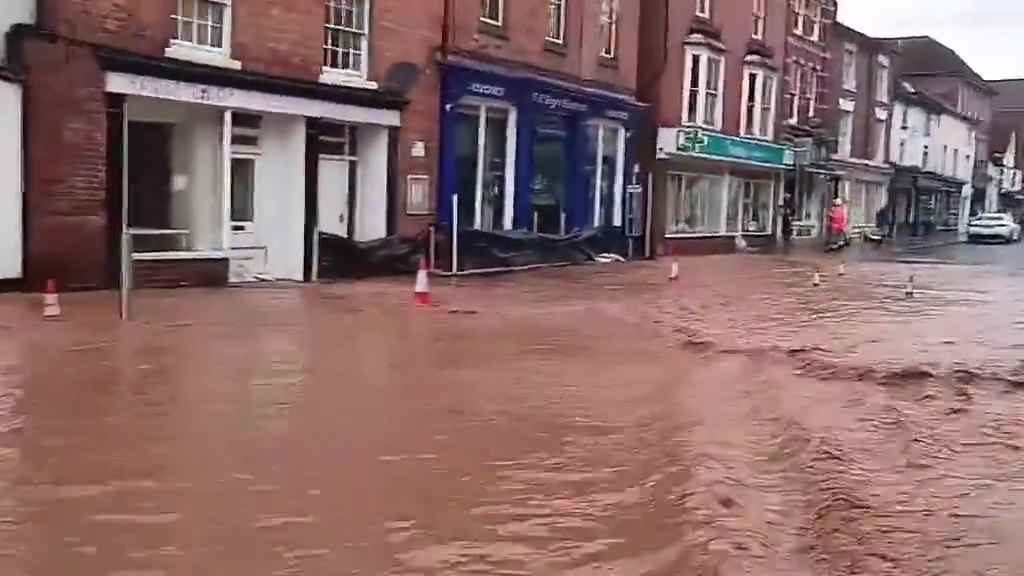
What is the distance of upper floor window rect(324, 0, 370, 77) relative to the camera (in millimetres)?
21656

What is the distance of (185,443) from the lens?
8359 millimetres

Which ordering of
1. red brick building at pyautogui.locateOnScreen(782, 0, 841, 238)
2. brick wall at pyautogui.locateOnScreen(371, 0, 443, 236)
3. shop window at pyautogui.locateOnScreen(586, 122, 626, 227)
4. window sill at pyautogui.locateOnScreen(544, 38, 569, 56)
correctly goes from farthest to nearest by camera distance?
red brick building at pyautogui.locateOnScreen(782, 0, 841, 238) → shop window at pyautogui.locateOnScreen(586, 122, 626, 227) → window sill at pyautogui.locateOnScreen(544, 38, 569, 56) → brick wall at pyautogui.locateOnScreen(371, 0, 443, 236)

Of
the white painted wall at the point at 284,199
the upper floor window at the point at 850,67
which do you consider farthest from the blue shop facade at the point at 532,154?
the upper floor window at the point at 850,67

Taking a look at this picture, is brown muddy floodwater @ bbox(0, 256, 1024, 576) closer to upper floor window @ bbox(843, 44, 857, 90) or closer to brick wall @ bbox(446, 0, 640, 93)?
brick wall @ bbox(446, 0, 640, 93)

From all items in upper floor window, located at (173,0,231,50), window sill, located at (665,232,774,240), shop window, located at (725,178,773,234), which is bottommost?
window sill, located at (665,232,774,240)

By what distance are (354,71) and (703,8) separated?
60.4 ft

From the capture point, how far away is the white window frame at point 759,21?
41719 millimetres

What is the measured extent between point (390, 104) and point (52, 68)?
24.4 ft

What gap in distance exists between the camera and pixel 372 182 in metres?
23.2

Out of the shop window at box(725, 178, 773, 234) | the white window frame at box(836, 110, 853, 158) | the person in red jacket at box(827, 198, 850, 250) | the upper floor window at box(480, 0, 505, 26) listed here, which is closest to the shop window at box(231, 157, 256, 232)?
the upper floor window at box(480, 0, 505, 26)

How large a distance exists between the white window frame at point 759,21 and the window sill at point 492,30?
55.6ft

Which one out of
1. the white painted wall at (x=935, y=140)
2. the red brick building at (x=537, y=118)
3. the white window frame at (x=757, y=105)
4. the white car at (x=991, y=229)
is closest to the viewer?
the red brick building at (x=537, y=118)

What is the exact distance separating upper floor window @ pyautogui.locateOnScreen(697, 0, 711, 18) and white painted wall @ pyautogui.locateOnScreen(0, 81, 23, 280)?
82.7 feet

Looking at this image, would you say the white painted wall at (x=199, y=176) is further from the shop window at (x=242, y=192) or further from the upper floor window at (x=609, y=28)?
the upper floor window at (x=609, y=28)
